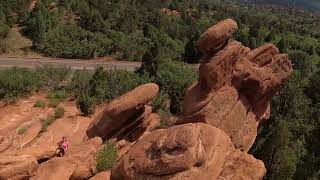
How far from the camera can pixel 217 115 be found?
22312 millimetres

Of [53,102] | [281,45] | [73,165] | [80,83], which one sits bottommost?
[281,45]

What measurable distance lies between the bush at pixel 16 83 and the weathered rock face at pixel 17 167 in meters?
28.2

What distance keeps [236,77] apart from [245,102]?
1409 millimetres

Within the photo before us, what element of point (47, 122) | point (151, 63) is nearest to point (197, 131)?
point (47, 122)

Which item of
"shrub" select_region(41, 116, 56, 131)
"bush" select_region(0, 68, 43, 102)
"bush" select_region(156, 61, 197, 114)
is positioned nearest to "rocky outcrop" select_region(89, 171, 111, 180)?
"shrub" select_region(41, 116, 56, 131)

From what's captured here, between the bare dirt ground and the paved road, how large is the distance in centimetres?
973

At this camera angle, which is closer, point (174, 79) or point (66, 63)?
point (174, 79)

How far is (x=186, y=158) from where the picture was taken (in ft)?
49.1

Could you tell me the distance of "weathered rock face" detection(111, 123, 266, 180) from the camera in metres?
15.0

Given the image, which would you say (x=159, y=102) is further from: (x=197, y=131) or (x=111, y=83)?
(x=197, y=131)

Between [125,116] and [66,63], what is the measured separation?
129 feet

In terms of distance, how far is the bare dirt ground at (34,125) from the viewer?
31.3 meters

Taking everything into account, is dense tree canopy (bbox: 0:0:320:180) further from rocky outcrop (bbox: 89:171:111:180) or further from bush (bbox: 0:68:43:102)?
rocky outcrop (bbox: 89:171:111:180)

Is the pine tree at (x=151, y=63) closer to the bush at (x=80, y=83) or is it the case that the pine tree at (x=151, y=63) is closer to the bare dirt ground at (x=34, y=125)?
the bush at (x=80, y=83)
